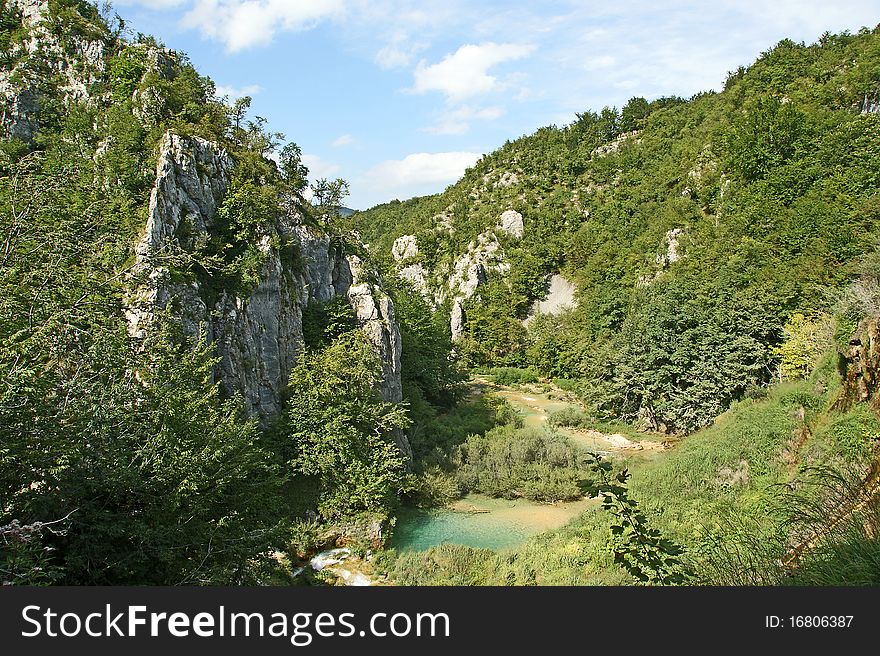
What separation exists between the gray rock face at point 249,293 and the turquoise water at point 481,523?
3.53 metres

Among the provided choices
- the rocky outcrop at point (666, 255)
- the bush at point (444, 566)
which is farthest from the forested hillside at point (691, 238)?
the bush at point (444, 566)

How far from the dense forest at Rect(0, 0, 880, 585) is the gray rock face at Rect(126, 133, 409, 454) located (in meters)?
0.17

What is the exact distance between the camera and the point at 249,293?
17484 millimetres

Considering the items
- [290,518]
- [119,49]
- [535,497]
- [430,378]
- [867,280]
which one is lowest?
[535,497]

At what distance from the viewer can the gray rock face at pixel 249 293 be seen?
14867mm

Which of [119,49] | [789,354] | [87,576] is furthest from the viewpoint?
[789,354]

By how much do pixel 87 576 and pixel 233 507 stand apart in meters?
3.05

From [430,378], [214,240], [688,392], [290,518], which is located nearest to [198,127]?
[214,240]

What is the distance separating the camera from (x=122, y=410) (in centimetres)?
710

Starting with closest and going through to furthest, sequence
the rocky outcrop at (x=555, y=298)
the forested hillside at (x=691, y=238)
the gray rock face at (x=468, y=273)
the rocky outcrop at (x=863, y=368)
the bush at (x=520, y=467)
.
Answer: the rocky outcrop at (x=863, y=368), the bush at (x=520, y=467), the forested hillside at (x=691, y=238), the rocky outcrop at (x=555, y=298), the gray rock face at (x=468, y=273)

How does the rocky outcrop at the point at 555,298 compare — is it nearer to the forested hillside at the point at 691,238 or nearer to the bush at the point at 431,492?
the forested hillside at the point at 691,238

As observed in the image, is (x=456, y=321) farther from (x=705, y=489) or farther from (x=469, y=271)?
(x=705, y=489)

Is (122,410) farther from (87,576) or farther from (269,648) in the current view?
(269,648)

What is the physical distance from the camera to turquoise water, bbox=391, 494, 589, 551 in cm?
1747
